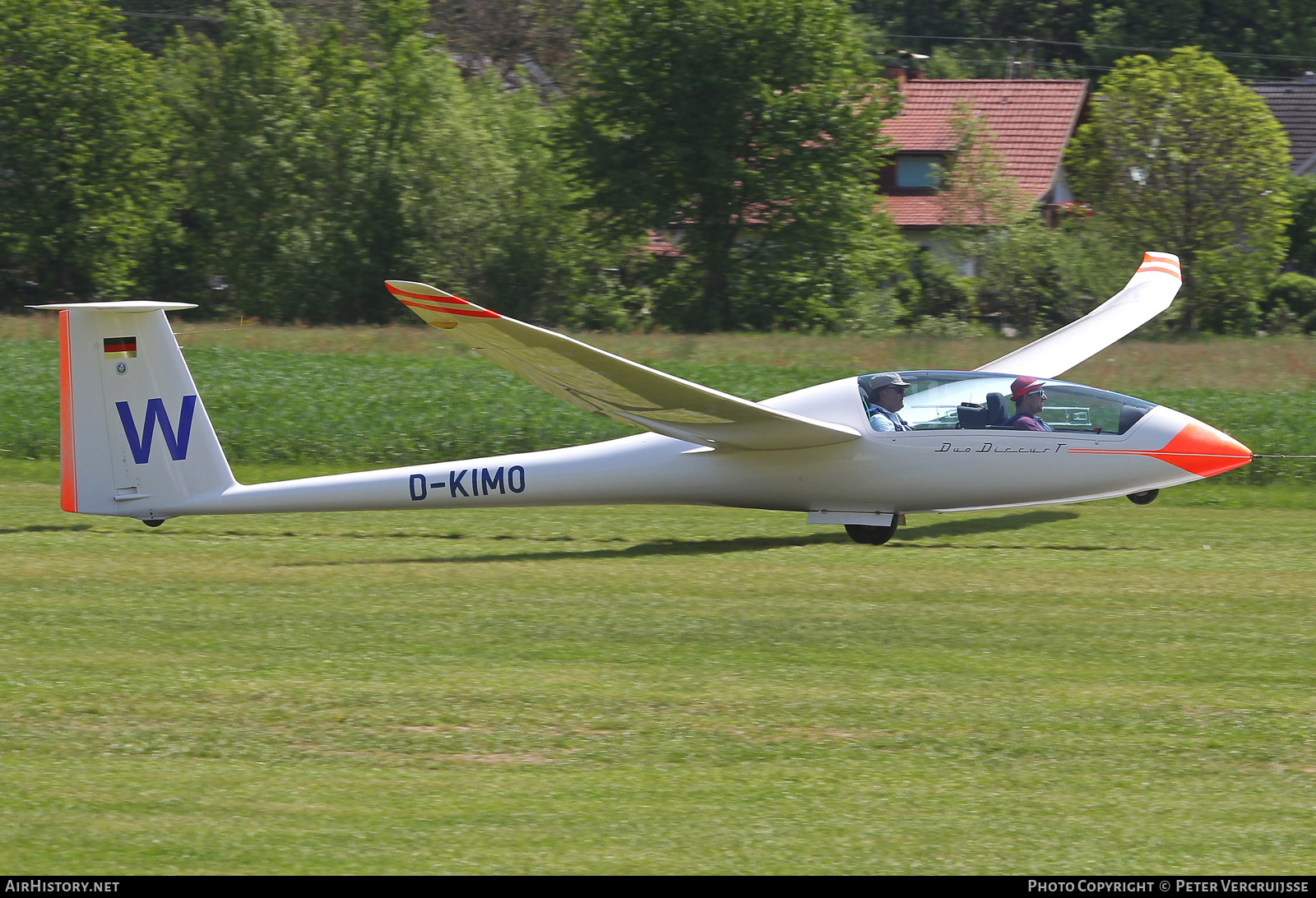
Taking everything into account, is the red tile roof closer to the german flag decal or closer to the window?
the window

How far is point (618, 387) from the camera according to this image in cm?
1137

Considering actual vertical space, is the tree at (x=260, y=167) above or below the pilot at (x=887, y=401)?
above

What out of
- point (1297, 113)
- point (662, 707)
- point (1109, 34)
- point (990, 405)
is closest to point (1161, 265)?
point (990, 405)

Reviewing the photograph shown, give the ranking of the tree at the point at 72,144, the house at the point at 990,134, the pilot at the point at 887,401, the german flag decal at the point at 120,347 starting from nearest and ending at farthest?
the german flag decal at the point at 120,347, the pilot at the point at 887,401, the tree at the point at 72,144, the house at the point at 990,134

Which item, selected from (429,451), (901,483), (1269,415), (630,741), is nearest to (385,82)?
(429,451)

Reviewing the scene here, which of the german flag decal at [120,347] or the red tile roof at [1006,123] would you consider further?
the red tile roof at [1006,123]

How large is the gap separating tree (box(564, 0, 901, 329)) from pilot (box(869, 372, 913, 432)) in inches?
1038

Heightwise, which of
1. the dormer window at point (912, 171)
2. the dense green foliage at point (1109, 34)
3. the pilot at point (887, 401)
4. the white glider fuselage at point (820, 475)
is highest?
the dense green foliage at point (1109, 34)

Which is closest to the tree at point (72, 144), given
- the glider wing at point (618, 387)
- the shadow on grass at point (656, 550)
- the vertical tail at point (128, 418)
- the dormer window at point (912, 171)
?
the dormer window at point (912, 171)

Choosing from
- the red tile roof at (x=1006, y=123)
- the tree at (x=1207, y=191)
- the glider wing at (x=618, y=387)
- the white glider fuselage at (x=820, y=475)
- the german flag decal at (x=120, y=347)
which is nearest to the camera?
the glider wing at (x=618, y=387)

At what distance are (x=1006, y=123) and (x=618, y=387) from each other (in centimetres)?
4797

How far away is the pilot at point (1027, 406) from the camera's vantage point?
1187 cm

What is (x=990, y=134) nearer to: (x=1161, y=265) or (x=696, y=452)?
(x=1161, y=265)

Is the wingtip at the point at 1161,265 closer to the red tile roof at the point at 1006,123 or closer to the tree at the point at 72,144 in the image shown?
the tree at the point at 72,144
